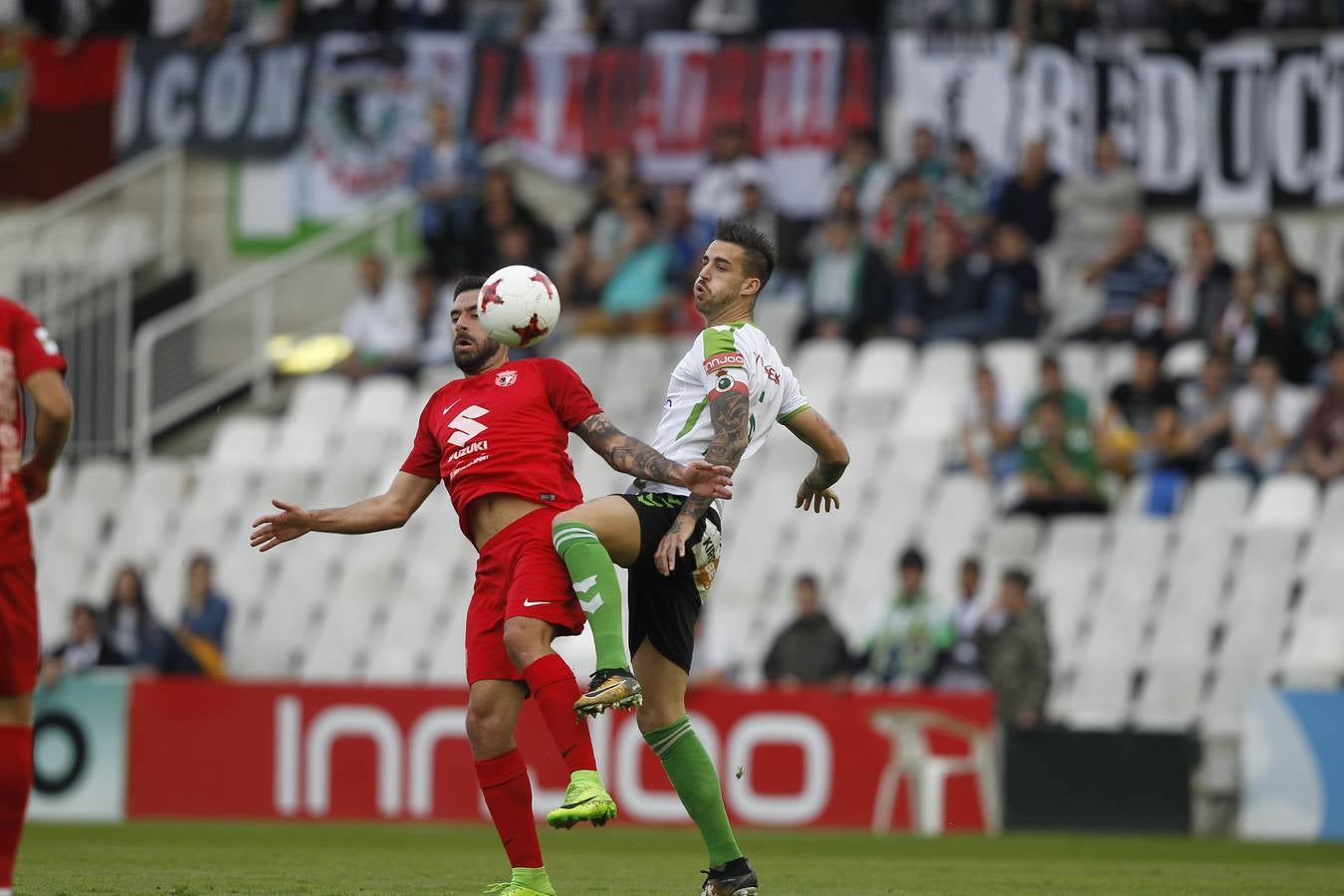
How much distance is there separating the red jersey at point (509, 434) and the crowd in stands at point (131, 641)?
995cm

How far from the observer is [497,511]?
347 inches

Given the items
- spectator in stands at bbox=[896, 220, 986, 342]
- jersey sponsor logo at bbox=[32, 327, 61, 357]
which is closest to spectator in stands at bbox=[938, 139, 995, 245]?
spectator in stands at bbox=[896, 220, 986, 342]

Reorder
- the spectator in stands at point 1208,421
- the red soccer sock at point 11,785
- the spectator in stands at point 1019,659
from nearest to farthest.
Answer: the red soccer sock at point 11,785 < the spectator in stands at point 1019,659 < the spectator in stands at point 1208,421

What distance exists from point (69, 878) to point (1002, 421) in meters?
10.6

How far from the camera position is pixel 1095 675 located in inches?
683

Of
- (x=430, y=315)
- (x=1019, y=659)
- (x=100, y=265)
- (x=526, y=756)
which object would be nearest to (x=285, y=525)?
(x=526, y=756)

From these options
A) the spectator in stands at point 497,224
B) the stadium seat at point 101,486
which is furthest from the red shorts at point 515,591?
the stadium seat at point 101,486

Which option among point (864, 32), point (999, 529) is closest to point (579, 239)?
point (864, 32)

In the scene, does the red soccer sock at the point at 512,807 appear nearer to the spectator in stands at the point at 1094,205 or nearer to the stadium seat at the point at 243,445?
the spectator in stands at the point at 1094,205

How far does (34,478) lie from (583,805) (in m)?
2.14

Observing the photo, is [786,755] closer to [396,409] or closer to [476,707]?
[396,409]

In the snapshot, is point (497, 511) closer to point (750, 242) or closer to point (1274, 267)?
point (750, 242)

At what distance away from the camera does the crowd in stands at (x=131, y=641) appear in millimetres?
18438

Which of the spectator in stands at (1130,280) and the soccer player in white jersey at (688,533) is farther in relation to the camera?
the spectator in stands at (1130,280)
